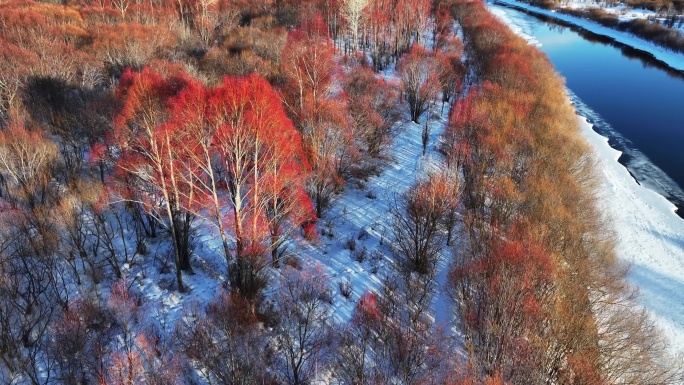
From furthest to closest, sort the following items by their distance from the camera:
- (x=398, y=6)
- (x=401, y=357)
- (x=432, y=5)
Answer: (x=432, y=5)
(x=398, y=6)
(x=401, y=357)

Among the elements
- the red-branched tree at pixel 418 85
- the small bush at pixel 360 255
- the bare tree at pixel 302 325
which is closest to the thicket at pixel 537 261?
the red-branched tree at pixel 418 85

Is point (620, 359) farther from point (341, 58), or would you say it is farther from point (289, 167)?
point (341, 58)

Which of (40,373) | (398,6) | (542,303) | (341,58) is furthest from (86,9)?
(542,303)

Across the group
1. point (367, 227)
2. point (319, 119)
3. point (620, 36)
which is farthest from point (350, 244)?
point (620, 36)

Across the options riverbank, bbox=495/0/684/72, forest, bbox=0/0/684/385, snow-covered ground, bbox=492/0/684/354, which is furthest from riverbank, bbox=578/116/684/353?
riverbank, bbox=495/0/684/72

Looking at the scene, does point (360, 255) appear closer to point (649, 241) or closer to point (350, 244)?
point (350, 244)

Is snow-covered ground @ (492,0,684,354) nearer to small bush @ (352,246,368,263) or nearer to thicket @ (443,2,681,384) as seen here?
thicket @ (443,2,681,384)
